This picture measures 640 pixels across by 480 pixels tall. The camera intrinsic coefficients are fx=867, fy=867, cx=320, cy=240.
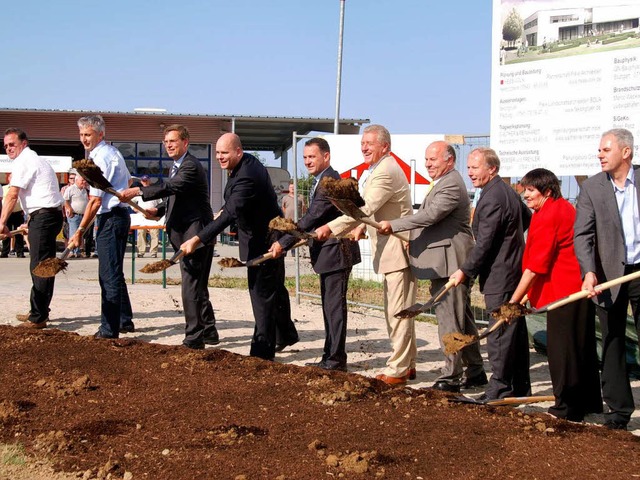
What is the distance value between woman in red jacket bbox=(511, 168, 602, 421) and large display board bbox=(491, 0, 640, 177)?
257 centimetres

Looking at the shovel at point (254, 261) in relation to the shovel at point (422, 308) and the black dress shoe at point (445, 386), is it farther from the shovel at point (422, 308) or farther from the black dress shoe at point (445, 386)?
the black dress shoe at point (445, 386)

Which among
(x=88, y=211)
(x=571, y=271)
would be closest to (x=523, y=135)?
(x=571, y=271)

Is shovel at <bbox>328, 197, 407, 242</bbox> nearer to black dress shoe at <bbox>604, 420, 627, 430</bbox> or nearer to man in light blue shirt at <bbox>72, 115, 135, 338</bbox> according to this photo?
black dress shoe at <bbox>604, 420, 627, 430</bbox>

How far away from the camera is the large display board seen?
27.6 ft

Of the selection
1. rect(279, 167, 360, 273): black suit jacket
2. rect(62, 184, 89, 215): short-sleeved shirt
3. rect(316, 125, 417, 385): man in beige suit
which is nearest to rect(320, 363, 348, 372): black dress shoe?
rect(316, 125, 417, 385): man in beige suit

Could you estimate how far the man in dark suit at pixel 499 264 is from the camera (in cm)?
651

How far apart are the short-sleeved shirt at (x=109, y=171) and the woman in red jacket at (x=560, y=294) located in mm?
4273

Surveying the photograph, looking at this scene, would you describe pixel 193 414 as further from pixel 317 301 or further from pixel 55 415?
pixel 317 301

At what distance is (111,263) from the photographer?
8766 millimetres

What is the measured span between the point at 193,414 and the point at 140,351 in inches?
83.8

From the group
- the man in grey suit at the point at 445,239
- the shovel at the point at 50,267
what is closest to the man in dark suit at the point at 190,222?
the shovel at the point at 50,267

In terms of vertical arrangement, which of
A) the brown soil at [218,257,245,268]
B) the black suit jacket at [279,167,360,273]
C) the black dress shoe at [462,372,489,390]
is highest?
the black suit jacket at [279,167,360,273]

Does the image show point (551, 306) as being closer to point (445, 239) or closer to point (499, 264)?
point (499, 264)

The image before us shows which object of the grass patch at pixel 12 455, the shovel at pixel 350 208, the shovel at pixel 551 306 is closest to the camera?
the grass patch at pixel 12 455
